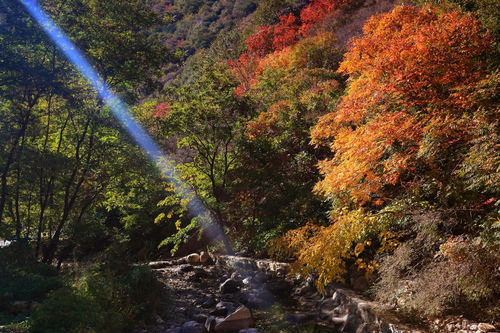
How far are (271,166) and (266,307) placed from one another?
4.64 m

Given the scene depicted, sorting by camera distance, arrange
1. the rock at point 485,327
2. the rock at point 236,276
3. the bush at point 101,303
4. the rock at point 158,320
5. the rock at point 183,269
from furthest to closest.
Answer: the rock at point 183,269
the rock at point 236,276
the rock at point 158,320
the bush at point 101,303
the rock at point 485,327

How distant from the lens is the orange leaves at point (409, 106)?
20.4ft

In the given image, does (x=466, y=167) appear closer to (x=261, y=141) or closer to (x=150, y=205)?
(x=261, y=141)

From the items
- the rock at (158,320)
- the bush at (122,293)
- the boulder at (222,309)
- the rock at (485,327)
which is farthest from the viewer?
the boulder at (222,309)

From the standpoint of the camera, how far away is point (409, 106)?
24.1 ft

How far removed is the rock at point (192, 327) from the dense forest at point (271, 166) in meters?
0.84

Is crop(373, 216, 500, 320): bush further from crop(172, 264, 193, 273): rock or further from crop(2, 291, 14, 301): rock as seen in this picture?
crop(172, 264, 193, 273): rock

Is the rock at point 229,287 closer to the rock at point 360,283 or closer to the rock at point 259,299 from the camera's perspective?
the rock at point 259,299

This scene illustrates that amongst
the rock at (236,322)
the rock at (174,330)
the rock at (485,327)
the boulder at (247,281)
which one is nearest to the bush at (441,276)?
the rock at (485,327)

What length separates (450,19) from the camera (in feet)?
27.4

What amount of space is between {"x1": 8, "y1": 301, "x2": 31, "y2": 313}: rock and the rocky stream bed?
80.9 inches

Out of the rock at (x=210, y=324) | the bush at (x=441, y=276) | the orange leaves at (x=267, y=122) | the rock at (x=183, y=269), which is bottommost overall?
the bush at (x=441, y=276)

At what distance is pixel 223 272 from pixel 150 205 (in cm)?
433

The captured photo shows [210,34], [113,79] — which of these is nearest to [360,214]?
[113,79]
